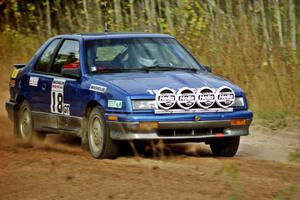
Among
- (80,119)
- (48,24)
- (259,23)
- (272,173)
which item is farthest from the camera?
(48,24)

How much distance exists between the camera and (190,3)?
18.5 m

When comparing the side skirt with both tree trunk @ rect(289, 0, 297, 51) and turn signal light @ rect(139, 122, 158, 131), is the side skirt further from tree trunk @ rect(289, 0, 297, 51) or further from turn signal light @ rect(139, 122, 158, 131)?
tree trunk @ rect(289, 0, 297, 51)

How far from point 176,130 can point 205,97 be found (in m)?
0.48

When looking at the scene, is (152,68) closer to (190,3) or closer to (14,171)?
(14,171)

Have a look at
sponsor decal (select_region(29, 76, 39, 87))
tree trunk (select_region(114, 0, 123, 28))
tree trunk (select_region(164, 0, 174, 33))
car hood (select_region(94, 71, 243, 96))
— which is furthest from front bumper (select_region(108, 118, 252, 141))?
tree trunk (select_region(114, 0, 123, 28))

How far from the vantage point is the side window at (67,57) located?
11078 mm

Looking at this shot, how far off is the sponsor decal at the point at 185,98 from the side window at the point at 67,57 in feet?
5.47

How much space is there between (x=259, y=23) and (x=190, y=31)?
5.45 feet

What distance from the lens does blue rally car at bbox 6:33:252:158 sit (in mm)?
9703

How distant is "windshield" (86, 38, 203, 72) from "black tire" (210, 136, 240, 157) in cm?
96

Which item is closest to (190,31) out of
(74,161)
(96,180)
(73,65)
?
(73,65)

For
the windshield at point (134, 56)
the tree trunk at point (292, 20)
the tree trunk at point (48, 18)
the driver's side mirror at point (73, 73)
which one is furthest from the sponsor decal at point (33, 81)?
the tree trunk at point (48, 18)

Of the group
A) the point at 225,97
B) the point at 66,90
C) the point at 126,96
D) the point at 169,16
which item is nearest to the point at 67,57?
the point at 66,90

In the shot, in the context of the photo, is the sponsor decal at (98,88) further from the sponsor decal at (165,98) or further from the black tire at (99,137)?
the sponsor decal at (165,98)
